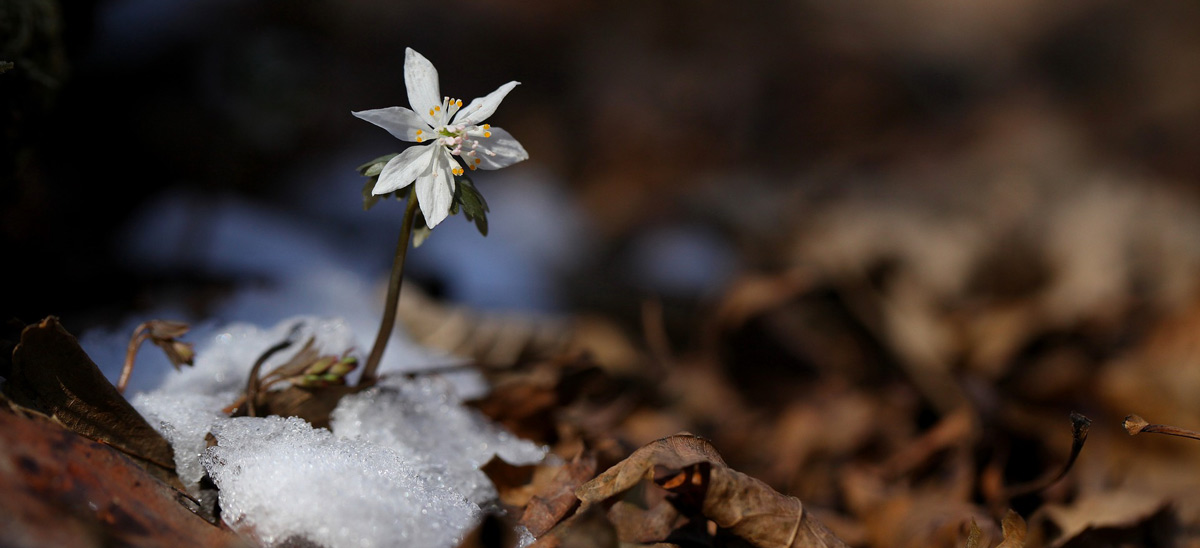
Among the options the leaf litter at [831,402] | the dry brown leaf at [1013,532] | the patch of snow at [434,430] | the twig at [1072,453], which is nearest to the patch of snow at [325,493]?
the leaf litter at [831,402]

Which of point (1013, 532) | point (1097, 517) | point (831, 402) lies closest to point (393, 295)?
point (1013, 532)

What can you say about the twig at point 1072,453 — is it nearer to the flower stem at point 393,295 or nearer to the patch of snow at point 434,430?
the patch of snow at point 434,430

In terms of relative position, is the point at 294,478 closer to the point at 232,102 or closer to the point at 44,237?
the point at 44,237

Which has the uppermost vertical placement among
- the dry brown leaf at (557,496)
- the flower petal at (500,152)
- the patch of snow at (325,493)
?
the flower petal at (500,152)

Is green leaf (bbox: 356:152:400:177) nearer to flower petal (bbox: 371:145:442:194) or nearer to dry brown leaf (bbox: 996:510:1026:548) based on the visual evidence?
flower petal (bbox: 371:145:442:194)

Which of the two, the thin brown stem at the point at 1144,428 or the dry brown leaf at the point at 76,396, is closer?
the dry brown leaf at the point at 76,396

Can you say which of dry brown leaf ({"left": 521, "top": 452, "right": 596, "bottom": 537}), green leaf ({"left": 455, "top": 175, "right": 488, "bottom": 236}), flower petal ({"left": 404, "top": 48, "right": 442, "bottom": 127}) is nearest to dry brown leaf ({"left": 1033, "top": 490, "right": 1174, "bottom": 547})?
dry brown leaf ({"left": 521, "top": 452, "right": 596, "bottom": 537})
